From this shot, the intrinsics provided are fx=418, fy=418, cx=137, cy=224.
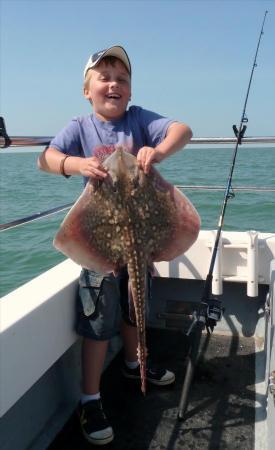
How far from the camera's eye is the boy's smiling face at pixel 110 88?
7.20 feet

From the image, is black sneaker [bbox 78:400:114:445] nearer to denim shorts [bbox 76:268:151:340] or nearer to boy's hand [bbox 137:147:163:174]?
denim shorts [bbox 76:268:151:340]

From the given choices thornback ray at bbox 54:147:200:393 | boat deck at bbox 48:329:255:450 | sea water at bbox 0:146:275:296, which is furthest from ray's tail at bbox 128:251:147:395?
sea water at bbox 0:146:275:296

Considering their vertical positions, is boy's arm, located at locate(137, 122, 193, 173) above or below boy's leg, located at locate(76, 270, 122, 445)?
above

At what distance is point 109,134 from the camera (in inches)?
88.7

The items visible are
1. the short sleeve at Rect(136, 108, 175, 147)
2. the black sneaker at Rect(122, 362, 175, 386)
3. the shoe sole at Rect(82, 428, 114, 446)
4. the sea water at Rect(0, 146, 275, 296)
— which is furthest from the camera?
the sea water at Rect(0, 146, 275, 296)

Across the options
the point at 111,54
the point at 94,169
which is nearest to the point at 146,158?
the point at 94,169

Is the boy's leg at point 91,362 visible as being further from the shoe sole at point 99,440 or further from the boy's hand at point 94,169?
the boy's hand at point 94,169

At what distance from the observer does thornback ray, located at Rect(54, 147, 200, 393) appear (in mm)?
1835

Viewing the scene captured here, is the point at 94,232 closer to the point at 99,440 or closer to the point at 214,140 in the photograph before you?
the point at 99,440

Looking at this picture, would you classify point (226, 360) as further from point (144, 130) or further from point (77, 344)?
point (144, 130)

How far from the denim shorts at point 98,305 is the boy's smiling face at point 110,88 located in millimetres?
900

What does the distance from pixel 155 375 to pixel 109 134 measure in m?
1.70

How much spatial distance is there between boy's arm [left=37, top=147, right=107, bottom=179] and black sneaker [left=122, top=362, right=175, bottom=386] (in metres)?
1.60

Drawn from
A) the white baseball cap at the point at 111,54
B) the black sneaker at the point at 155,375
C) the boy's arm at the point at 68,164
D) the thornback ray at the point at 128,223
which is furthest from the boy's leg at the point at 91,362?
the white baseball cap at the point at 111,54
